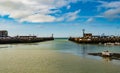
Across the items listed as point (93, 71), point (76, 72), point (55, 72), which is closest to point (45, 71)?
point (55, 72)

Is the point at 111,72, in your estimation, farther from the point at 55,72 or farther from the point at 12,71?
the point at 12,71

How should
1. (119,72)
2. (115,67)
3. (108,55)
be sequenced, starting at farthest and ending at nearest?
(108,55) → (115,67) → (119,72)

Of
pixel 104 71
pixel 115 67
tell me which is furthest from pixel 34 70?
pixel 115 67

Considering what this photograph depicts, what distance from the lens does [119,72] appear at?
39.2m

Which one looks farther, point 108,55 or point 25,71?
point 108,55

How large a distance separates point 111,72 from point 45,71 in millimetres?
9806

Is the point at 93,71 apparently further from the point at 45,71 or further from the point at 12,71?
the point at 12,71

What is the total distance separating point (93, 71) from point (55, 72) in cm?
582

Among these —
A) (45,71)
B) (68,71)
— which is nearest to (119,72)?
(68,71)

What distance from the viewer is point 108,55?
61.7 meters

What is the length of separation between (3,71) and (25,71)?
11.1ft

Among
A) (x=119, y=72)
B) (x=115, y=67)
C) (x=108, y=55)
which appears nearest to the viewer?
(x=119, y=72)

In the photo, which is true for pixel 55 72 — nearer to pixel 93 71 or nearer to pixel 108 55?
pixel 93 71

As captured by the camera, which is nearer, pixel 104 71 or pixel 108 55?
pixel 104 71
